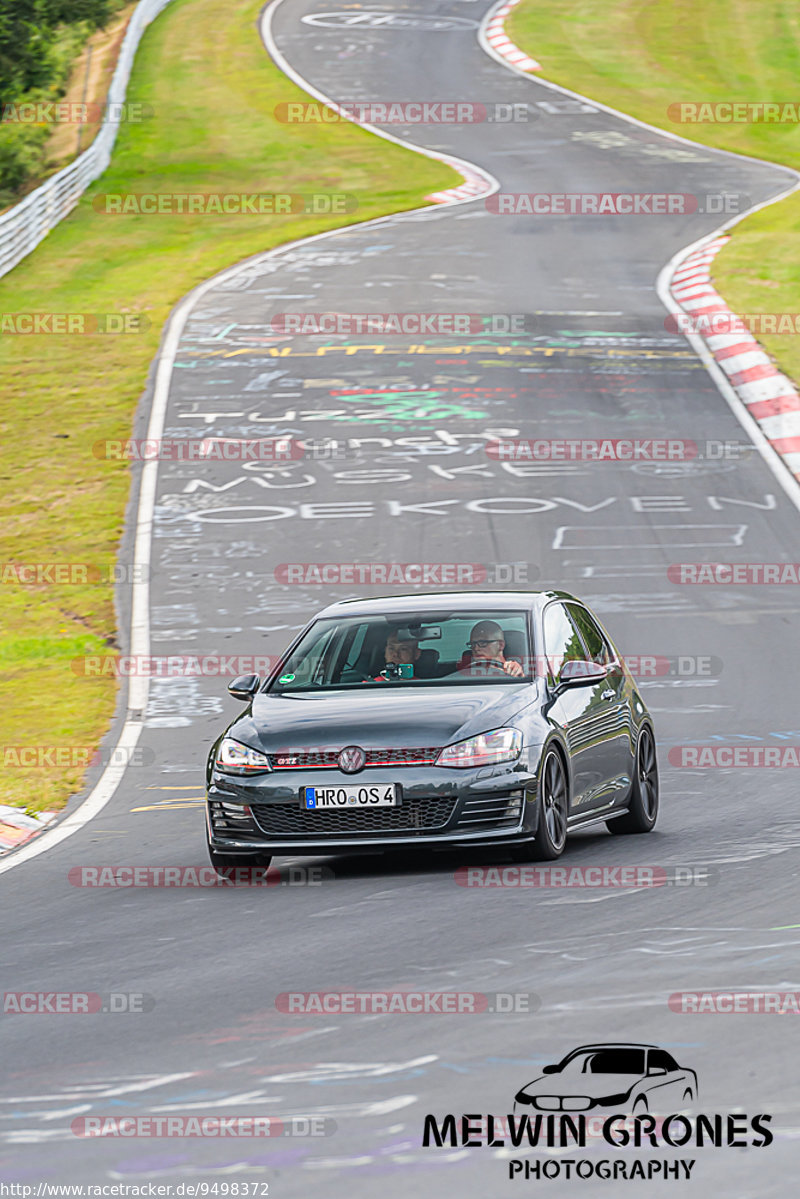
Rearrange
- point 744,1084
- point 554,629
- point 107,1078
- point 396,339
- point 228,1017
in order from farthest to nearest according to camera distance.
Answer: point 396,339, point 554,629, point 228,1017, point 107,1078, point 744,1084

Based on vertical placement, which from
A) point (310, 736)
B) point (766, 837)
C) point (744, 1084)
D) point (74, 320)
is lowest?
point (74, 320)

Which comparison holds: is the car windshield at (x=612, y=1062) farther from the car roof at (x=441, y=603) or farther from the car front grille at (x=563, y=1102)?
the car roof at (x=441, y=603)

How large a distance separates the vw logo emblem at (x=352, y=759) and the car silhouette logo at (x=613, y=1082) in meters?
3.60

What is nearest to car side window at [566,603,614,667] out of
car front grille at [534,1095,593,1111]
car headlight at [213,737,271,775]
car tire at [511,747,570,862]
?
car tire at [511,747,570,862]

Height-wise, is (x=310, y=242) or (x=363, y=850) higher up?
(x=363, y=850)

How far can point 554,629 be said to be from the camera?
11.2 m

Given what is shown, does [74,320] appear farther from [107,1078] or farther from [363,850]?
[107,1078]

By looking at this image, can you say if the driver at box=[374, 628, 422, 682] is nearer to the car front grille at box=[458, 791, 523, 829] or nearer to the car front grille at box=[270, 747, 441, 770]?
the car front grille at box=[270, 747, 441, 770]

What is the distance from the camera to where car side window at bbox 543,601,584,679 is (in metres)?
10.9

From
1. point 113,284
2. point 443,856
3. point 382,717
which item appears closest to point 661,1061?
point 382,717

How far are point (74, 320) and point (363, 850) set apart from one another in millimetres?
25293

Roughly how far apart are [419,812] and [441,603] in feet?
6.36

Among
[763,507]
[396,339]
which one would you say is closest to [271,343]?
[396,339]

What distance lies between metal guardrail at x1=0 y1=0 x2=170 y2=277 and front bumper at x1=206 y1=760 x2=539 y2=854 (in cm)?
2928
